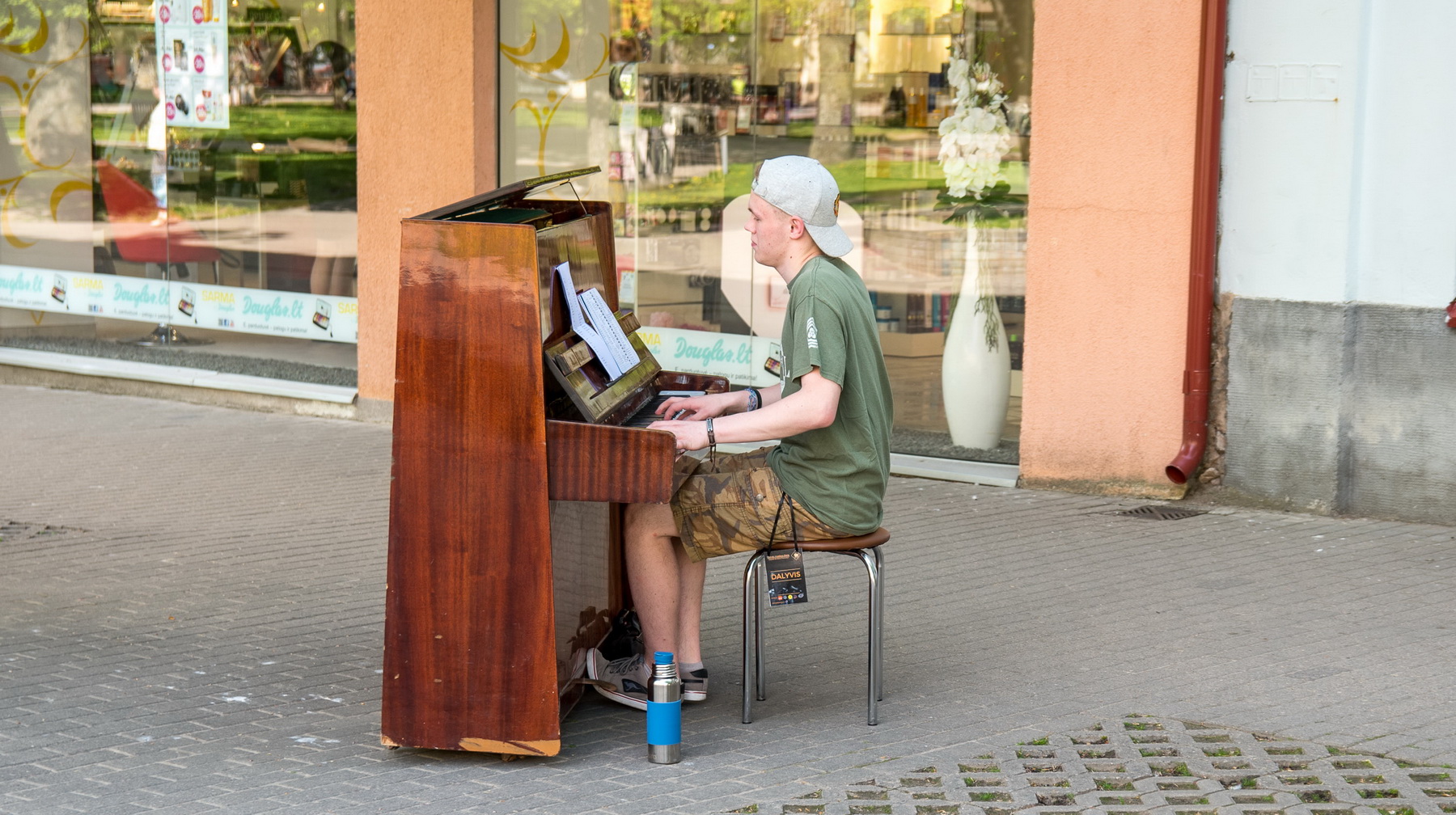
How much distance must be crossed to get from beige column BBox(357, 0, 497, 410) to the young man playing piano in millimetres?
4917

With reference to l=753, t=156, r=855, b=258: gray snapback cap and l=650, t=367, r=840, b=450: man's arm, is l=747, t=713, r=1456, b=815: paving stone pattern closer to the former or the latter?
l=650, t=367, r=840, b=450: man's arm

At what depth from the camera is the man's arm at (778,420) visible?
432 centimetres

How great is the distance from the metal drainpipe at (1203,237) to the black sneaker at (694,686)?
10.7 ft

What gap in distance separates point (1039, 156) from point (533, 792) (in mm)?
4585

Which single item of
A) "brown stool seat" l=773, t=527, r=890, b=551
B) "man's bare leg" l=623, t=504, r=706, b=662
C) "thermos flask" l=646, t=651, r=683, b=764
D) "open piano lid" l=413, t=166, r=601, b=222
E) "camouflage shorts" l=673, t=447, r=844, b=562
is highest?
"open piano lid" l=413, t=166, r=601, b=222

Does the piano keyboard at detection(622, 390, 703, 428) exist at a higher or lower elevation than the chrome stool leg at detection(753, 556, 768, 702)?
higher

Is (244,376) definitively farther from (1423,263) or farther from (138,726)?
(1423,263)

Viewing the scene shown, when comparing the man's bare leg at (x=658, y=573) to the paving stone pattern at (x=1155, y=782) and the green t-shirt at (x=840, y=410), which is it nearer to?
the green t-shirt at (x=840, y=410)

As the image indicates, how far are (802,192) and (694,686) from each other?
1.47 meters

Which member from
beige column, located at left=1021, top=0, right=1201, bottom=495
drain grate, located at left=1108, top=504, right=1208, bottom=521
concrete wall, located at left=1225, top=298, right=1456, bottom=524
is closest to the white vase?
beige column, located at left=1021, top=0, right=1201, bottom=495

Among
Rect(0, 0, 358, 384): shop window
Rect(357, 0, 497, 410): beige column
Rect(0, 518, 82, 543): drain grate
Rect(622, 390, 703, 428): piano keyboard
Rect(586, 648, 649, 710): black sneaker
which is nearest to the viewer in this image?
Rect(622, 390, 703, 428): piano keyboard

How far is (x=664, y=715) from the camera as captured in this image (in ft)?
14.1

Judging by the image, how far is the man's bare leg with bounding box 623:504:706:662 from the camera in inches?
184

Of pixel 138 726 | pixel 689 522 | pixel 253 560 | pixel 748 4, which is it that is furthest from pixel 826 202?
pixel 748 4
